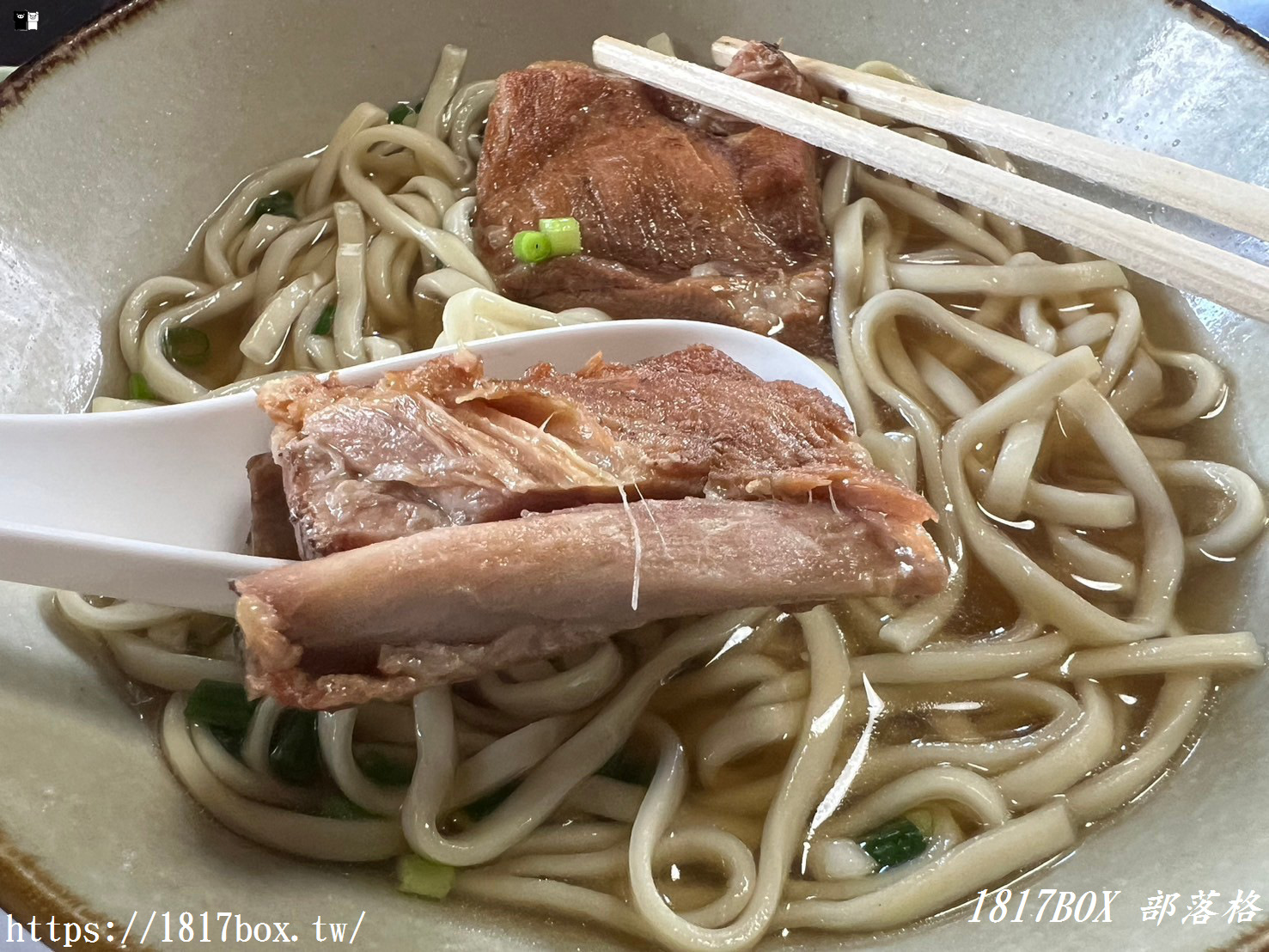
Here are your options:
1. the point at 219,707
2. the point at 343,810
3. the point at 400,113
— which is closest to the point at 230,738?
the point at 219,707

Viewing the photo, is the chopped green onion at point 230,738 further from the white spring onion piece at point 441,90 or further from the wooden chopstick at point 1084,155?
the wooden chopstick at point 1084,155

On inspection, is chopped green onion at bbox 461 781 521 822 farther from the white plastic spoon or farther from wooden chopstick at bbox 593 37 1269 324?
wooden chopstick at bbox 593 37 1269 324

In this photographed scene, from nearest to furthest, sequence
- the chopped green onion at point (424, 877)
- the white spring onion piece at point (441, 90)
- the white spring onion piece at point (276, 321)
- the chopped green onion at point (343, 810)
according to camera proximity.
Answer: the chopped green onion at point (424, 877) < the chopped green onion at point (343, 810) < the white spring onion piece at point (276, 321) < the white spring onion piece at point (441, 90)

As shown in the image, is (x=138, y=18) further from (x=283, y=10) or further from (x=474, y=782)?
(x=474, y=782)

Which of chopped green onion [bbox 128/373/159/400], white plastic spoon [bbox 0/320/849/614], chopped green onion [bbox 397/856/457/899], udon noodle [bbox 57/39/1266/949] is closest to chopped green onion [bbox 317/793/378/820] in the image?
udon noodle [bbox 57/39/1266/949]

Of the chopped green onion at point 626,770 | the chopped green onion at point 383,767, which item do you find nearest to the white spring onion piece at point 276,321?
the chopped green onion at point 383,767

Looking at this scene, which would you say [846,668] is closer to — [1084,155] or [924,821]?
[924,821]
